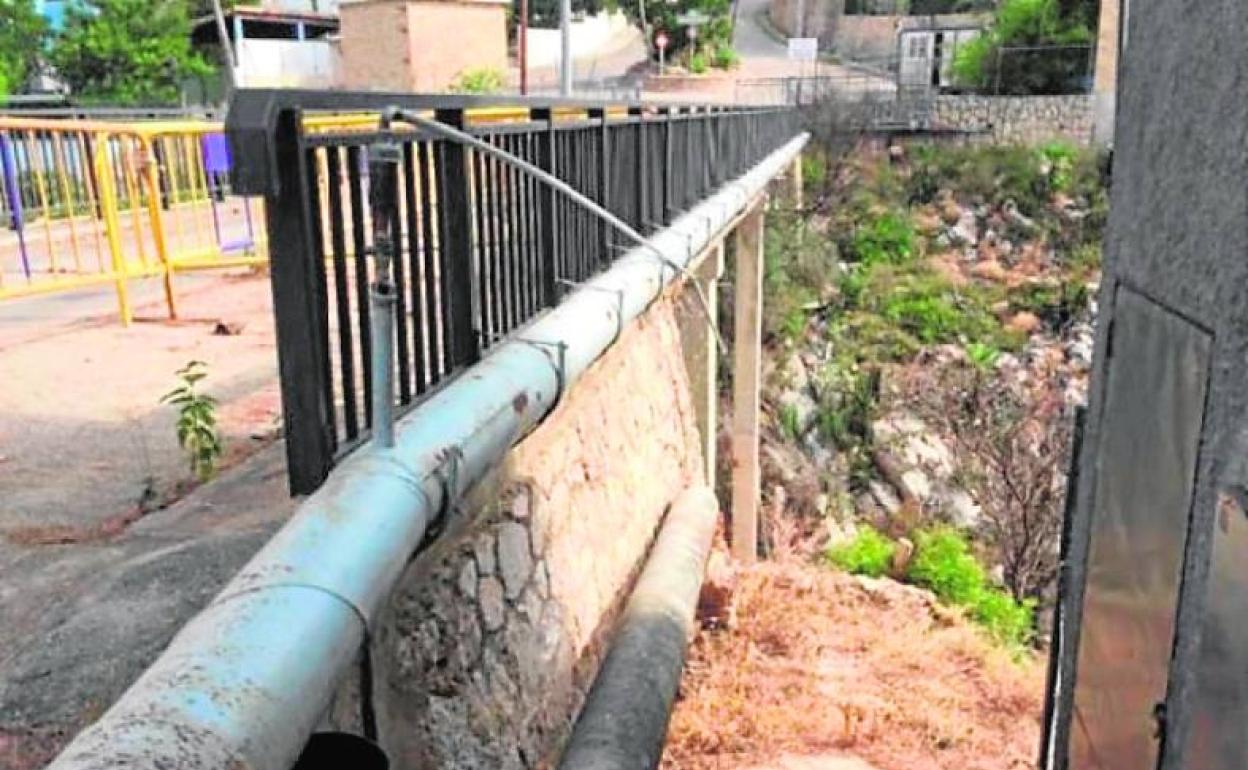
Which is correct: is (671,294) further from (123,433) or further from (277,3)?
(277,3)

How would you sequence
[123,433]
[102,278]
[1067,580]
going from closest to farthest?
[1067,580] < [123,433] < [102,278]

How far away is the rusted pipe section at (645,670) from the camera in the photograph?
4406mm

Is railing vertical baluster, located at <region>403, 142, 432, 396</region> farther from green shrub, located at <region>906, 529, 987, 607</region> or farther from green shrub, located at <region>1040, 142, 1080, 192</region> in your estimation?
green shrub, located at <region>1040, 142, 1080, 192</region>

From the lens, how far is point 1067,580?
4.01 m

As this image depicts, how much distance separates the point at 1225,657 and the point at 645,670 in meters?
3.35

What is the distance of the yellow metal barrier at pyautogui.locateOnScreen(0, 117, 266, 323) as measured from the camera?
27.5 ft

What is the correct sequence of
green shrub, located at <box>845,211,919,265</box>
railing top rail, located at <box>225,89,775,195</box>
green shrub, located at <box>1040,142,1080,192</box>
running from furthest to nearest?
green shrub, located at <box>1040,142,1080,192</box> < green shrub, located at <box>845,211,919,265</box> < railing top rail, located at <box>225,89,775,195</box>

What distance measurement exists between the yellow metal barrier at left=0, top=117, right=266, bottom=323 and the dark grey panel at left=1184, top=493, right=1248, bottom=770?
666 cm

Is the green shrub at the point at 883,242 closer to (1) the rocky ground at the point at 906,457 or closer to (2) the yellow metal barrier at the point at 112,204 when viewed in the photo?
(1) the rocky ground at the point at 906,457

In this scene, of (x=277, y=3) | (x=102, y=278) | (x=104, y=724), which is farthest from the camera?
(x=277, y=3)

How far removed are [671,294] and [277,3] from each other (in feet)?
161

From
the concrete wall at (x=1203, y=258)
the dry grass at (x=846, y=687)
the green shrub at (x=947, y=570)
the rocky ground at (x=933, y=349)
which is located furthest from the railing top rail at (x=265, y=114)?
the rocky ground at (x=933, y=349)

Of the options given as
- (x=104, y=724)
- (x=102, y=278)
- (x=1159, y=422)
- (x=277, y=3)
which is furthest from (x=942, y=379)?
(x=277, y=3)

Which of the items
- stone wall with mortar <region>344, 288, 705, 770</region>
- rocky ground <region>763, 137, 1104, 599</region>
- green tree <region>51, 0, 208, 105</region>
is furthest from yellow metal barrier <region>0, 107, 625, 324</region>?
green tree <region>51, 0, 208, 105</region>
